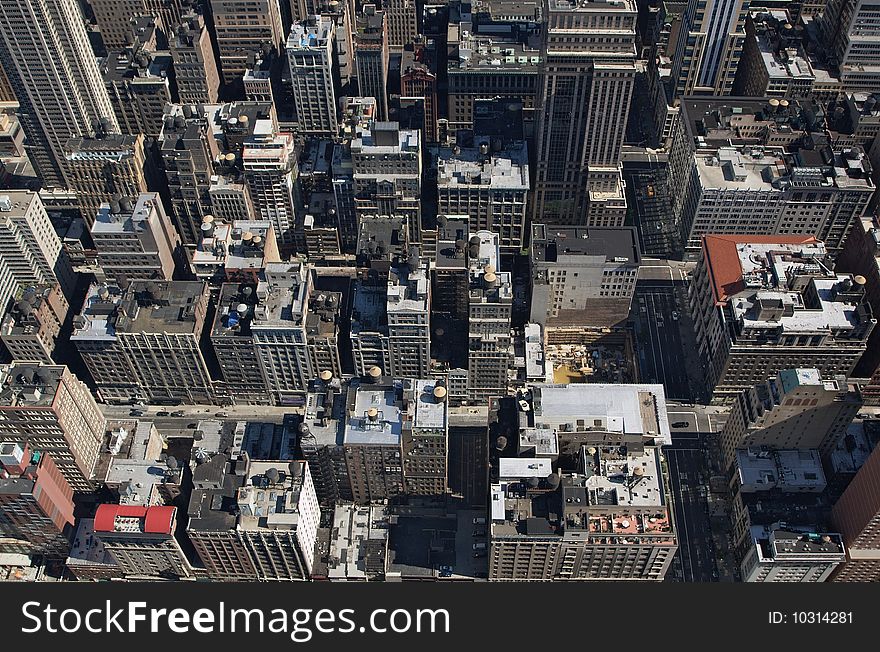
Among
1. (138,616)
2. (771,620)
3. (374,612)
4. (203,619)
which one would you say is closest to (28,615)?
(138,616)

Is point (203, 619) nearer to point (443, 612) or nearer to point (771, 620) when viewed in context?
point (443, 612)

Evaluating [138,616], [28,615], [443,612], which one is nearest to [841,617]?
[443,612]

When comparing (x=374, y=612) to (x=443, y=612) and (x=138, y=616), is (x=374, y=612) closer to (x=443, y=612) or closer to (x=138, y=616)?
(x=443, y=612)

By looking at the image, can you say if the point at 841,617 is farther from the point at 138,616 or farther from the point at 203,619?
the point at 138,616

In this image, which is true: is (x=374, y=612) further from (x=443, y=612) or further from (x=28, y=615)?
(x=28, y=615)

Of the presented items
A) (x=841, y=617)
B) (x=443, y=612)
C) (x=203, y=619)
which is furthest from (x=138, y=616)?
(x=841, y=617)

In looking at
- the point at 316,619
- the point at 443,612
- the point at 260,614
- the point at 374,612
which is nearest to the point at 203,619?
the point at 260,614
